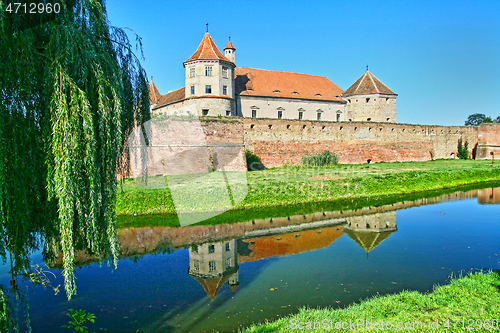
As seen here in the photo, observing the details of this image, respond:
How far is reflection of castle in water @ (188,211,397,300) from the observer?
7602 mm

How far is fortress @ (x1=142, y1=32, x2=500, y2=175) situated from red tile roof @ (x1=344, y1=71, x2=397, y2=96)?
0.09m

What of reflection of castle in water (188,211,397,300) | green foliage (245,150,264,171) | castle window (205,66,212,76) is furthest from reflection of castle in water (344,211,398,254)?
castle window (205,66,212,76)

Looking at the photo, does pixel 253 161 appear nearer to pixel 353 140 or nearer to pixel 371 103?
pixel 353 140

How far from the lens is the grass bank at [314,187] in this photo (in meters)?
14.0

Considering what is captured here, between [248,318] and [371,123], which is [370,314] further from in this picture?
[371,123]

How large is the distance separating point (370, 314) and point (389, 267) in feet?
9.31

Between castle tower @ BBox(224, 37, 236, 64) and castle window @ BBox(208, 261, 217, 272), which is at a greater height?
castle tower @ BBox(224, 37, 236, 64)

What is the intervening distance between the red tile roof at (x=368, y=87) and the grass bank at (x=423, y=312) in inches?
1164

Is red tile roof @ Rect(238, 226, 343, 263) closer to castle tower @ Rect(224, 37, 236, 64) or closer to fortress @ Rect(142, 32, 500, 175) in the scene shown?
fortress @ Rect(142, 32, 500, 175)

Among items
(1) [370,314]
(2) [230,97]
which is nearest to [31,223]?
(1) [370,314]

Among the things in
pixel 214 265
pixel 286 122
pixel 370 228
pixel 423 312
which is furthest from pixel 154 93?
pixel 423 312

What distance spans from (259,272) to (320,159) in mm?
18116

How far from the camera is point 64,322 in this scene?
566cm

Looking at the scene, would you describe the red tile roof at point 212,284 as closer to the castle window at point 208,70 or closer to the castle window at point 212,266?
the castle window at point 212,266
